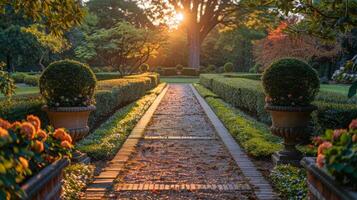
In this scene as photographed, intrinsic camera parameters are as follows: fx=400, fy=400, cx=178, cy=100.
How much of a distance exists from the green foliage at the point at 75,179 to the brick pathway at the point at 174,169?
14 cm

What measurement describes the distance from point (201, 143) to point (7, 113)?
3807mm

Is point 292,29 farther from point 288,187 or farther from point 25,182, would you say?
point 25,182

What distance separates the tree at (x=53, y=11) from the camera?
5.12 meters

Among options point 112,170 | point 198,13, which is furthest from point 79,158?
point 198,13

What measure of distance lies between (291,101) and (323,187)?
3224 millimetres

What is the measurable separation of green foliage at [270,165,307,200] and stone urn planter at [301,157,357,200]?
39.1 inches

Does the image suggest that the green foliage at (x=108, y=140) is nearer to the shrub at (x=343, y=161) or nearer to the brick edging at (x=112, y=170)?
the brick edging at (x=112, y=170)

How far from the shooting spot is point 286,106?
6.07 m

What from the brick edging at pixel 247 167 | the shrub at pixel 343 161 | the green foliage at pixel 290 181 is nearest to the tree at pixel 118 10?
the brick edging at pixel 247 167

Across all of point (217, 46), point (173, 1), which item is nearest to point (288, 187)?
point (173, 1)

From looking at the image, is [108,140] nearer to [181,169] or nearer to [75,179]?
[181,169]

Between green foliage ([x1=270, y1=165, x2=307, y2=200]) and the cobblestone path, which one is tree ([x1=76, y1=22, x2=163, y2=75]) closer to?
the cobblestone path

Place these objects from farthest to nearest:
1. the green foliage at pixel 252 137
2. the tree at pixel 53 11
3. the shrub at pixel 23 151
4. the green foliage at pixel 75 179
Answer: the green foliage at pixel 252 137 < the tree at pixel 53 11 < the green foliage at pixel 75 179 < the shrub at pixel 23 151

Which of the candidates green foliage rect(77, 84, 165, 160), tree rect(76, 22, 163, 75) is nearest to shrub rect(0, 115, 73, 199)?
green foliage rect(77, 84, 165, 160)
